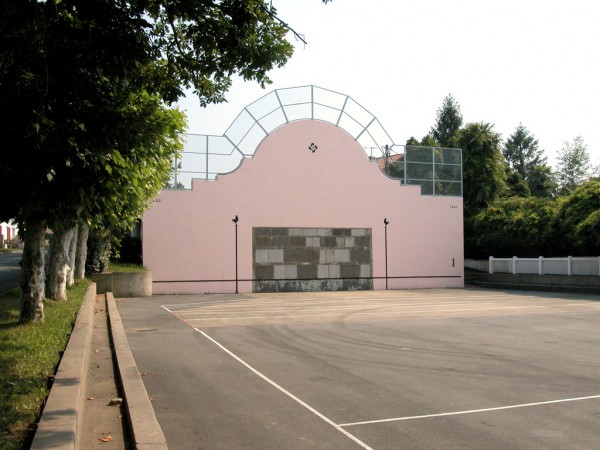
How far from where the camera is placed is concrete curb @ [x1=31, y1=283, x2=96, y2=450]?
183 inches

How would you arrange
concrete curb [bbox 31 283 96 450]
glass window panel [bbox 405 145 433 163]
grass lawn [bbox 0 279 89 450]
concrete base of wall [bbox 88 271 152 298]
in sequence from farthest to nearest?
1. glass window panel [bbox 405 145 433 163]
2. concrete base of wall [bbox 88 271 152 298]
3. grass lawn [bbox 0 279 89 450]
4. concrete curb [bbox 31 283 96 450]

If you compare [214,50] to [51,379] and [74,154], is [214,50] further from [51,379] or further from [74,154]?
[51,379]

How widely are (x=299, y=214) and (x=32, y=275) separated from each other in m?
20.7

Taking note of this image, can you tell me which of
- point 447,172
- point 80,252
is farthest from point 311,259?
point 80,252

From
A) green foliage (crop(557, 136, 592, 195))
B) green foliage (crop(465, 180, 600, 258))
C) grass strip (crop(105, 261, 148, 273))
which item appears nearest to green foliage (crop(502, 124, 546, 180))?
green foliage (crop(557, 136, 592, 195))

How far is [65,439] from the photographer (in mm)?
4703

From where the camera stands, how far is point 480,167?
47.2 metres

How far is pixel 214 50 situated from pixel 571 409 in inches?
296

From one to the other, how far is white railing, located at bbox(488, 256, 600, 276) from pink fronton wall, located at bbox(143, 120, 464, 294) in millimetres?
2836

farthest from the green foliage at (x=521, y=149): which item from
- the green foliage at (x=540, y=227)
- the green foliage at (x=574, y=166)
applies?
the green foliage at (x=540, y=227)

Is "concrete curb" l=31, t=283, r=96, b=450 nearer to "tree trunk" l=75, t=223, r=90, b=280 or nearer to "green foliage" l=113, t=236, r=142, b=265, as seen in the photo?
"tree trunk" l=75, t=223, r=90, b=280

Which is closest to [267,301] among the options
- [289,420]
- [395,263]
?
[395,263]

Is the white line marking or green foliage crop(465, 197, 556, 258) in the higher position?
green foliage crop(465, 197, 556, 258)

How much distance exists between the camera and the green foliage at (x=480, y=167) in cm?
4672
